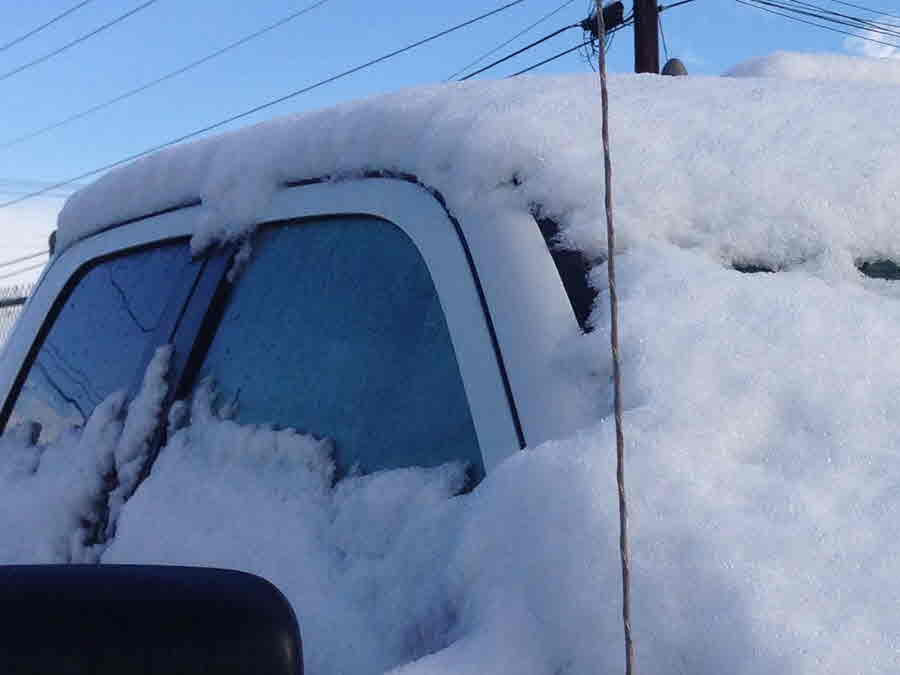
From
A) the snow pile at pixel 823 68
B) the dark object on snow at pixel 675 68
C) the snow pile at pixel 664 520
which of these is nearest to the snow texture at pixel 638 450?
the snow pile at pixel 664 520

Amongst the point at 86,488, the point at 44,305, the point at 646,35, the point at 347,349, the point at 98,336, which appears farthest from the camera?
the point at 646,35

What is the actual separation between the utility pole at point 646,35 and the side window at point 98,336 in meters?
13.5

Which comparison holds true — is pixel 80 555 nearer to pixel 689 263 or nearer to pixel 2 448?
pixel 2 448

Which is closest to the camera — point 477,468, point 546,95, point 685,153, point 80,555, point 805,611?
point 805,611

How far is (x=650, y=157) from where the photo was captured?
1.63 meters

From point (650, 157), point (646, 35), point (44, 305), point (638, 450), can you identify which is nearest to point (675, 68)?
point (44, 305)

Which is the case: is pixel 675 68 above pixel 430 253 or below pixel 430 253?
below

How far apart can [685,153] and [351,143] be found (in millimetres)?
498

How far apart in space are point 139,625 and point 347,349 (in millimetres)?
838

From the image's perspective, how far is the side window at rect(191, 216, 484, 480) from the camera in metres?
1.55

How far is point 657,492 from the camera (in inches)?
46.4

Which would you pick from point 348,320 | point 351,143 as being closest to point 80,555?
point 348,320

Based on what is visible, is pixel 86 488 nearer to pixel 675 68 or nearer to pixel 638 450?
pixel 638 450

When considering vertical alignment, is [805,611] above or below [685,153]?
below
